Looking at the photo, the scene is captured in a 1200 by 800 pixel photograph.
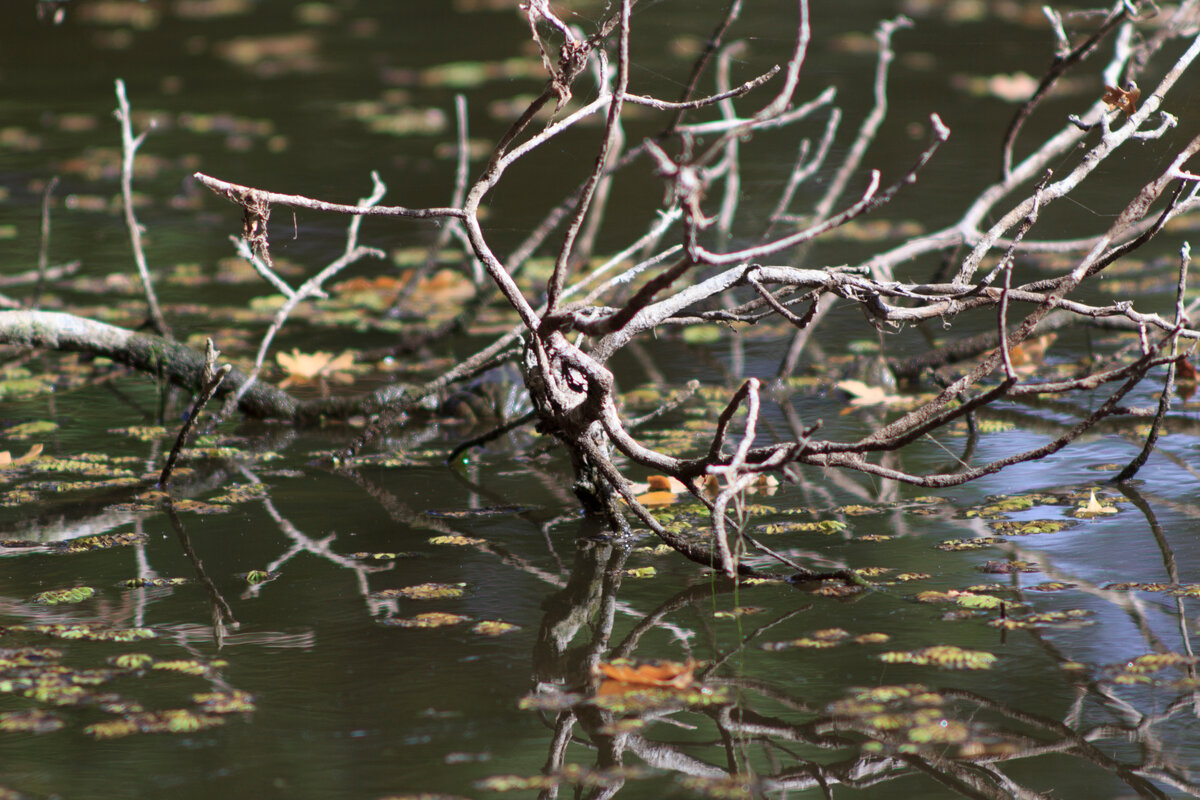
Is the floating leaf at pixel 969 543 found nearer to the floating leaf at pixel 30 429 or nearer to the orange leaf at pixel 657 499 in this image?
the orange leaf at pixel 657 499

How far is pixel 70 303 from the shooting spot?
18.5 feet

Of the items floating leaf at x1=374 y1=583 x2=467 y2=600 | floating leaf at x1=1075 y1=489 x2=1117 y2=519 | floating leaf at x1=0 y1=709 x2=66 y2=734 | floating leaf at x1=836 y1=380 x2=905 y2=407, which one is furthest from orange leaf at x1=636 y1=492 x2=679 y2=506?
floating leaf at x1=0 y1=709 x2=66 y2=734

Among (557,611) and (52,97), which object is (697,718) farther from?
(52,97)

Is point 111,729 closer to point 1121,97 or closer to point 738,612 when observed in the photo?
point 738,612

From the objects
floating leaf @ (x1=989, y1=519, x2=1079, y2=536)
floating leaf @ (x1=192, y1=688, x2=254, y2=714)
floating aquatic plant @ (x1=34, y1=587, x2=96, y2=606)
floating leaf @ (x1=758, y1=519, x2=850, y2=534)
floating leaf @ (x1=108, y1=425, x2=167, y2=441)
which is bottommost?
floating leaf @ (x1=192, y1=688, x2=254, y2=714)

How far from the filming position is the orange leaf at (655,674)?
2.14 meters

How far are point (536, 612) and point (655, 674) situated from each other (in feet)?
1.48

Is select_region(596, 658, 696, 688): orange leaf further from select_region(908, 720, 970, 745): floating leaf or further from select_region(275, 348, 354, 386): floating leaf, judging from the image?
select_region(275, 348, 354, 386): floating leaf

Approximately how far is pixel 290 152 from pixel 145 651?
20.6ft

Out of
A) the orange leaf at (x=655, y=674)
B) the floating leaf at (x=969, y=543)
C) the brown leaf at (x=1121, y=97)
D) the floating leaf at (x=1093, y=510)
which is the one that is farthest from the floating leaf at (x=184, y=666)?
the brown leaf at (x=1121, y=97)

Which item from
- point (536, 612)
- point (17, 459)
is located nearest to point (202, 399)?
point (17, 459)

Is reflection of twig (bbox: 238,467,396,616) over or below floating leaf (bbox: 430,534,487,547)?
below

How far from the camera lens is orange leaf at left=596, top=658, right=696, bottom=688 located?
7.04 ft

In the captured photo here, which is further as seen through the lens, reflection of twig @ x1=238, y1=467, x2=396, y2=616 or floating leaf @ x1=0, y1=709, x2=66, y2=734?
reflection of twig @ x1=238, y1=467, x2=396, y2=616
